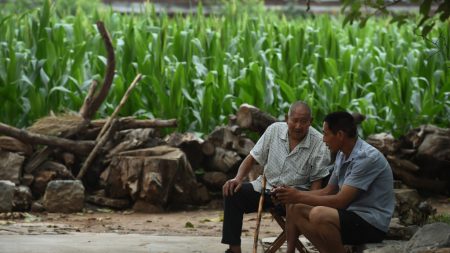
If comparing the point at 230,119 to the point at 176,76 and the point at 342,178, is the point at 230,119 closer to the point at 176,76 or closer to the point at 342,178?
the point at 176,76

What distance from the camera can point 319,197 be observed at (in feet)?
21.4

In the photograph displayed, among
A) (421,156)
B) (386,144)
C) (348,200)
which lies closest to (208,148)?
(386,144)

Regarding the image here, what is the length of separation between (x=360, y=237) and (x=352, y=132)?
67 centimetres

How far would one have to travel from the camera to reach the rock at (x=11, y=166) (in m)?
10.4

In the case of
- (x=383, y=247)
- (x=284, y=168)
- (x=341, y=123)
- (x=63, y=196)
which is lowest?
(x=63, y=196)

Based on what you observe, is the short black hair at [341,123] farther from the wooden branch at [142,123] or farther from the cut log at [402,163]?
the wooden branch at [142,123]

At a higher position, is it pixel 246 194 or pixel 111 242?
pixel 246 194

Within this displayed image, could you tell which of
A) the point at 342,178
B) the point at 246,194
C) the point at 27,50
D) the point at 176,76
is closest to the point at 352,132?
the point at 342,178

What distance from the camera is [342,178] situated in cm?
670

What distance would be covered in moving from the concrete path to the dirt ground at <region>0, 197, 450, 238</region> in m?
0.43

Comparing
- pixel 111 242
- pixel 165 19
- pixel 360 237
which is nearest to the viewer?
pixel 360 237

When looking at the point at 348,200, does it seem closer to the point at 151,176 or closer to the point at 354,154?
the point at 354,154

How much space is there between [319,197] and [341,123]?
49cm

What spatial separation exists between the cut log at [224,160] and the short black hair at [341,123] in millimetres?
4265
